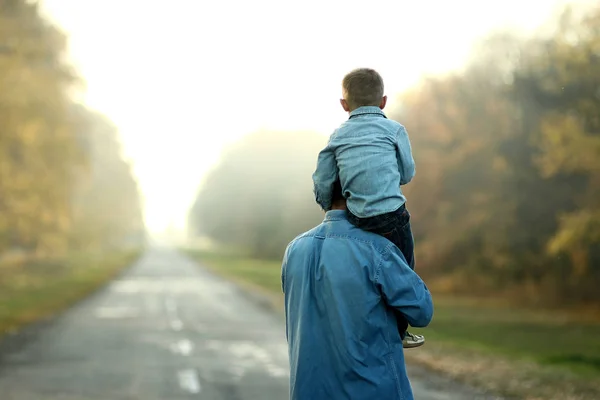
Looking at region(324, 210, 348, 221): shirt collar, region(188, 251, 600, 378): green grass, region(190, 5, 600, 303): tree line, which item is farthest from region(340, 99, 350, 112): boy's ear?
region(190, 5, 600, 303): tree line

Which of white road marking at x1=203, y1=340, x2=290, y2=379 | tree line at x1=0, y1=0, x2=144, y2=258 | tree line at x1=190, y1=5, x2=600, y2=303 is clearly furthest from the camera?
tree line at x1=0, y1=0, x2=144, y2=258

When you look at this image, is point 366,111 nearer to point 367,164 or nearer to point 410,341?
point 367,164

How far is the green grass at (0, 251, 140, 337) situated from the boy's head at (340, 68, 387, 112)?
1500 centimetres

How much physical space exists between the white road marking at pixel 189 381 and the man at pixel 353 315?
6704mm

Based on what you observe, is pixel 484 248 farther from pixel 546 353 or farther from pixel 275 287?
pixel 546 353

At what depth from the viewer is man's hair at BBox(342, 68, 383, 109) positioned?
124 inches

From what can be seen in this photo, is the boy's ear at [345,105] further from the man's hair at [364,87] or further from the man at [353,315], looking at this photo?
the man at [353,315]

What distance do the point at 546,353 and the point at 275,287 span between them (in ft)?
69.4

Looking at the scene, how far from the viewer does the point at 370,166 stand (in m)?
2.96

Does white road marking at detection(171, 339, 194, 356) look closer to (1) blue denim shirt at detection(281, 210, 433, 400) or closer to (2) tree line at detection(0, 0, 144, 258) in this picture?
(1) blue denim shirt at detection(281, 210, 433, 400)

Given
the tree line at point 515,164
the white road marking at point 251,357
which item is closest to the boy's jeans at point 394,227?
the white road marking at point 251,357

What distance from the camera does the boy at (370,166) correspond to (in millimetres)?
2957

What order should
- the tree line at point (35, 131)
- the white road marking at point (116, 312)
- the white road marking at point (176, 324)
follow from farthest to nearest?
the tree line at point (35, 131) → the white road marking at point (116, 312) → the white road marking at point (176, 324)

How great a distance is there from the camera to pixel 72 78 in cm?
2900
